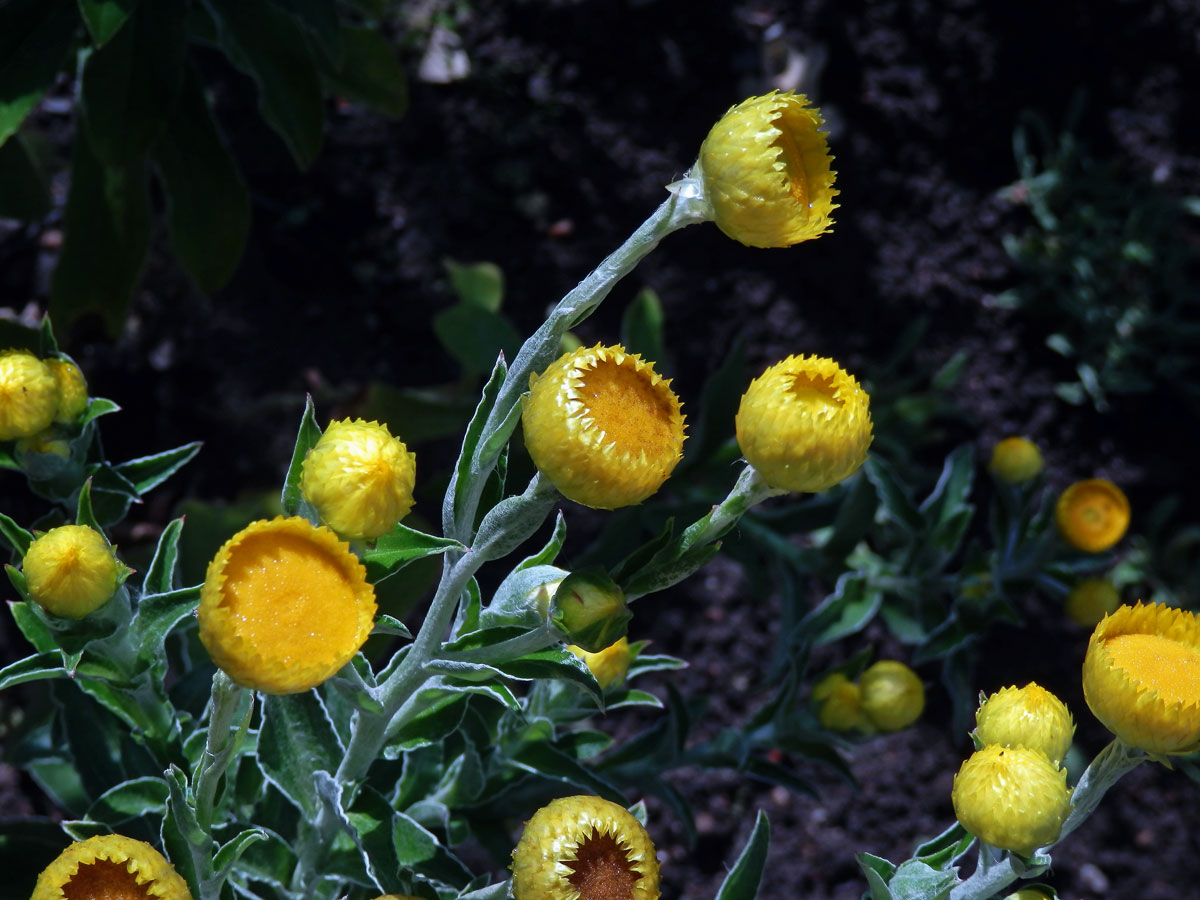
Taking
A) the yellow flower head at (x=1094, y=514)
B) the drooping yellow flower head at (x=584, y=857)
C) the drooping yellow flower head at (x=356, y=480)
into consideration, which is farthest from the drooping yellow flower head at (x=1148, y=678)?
the yellow flower head at (x=1094, y=514)

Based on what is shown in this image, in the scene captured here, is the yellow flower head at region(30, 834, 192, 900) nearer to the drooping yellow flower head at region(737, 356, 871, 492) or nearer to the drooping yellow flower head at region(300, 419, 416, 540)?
the drooping yellow flower head at region(300, 419, 416, 540)

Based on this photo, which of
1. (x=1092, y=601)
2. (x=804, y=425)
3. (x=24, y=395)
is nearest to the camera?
(x=804, y=425)

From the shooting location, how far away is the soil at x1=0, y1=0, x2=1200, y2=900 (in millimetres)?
3350

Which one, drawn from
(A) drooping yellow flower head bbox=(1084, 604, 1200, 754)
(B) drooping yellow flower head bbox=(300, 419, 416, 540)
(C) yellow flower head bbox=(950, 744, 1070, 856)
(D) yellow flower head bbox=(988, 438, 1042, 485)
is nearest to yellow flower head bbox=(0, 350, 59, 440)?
(B) drooping yellow flower head bbox=(300, 419, 416, 540)

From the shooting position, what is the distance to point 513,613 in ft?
4.74

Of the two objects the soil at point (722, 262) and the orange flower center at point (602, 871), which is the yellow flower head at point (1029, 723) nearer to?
the orange flower center at point (602, 871)

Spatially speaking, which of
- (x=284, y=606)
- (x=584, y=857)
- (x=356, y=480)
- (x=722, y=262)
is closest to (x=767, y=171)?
(x=356, y=480)

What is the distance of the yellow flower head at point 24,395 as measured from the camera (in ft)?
5.34

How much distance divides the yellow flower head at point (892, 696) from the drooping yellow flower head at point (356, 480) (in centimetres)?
122

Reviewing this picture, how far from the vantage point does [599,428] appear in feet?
4.07

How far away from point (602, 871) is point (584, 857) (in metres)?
0.03

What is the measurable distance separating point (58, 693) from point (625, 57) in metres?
2.76

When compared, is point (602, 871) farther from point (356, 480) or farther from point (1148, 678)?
point (1148, 678)

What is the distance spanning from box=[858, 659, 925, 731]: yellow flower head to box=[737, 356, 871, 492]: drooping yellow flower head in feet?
3.12
